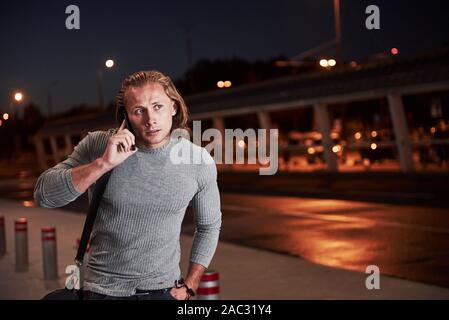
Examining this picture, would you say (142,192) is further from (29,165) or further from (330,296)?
(29,165)

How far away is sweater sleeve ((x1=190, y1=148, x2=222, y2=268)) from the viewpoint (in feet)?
10.2

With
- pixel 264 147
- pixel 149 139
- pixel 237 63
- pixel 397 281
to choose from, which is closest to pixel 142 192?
pixel 149 139

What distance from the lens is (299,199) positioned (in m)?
21.5

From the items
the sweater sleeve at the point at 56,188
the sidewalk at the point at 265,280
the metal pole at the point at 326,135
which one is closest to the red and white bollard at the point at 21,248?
the sidewalk at the point at 265,280

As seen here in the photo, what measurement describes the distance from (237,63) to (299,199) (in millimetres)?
61167

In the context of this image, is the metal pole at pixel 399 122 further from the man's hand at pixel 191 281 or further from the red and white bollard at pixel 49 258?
the man's hand at pixel 191 281

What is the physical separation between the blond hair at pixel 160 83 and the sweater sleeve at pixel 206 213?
174mm

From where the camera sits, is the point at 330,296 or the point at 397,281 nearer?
the point at 330,296

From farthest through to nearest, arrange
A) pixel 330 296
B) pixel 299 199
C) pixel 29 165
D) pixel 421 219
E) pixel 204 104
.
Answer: pixel 29 165 → pixel 204 104 → pixel 299 199 → pixel 421 219 → pixel 330 296

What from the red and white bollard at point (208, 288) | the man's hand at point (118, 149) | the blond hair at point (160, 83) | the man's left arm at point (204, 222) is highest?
the blond hair at point (160, 83)

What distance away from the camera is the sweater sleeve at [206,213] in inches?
122

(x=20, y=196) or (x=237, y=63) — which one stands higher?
(x=237, y=63)

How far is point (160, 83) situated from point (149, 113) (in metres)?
0.15

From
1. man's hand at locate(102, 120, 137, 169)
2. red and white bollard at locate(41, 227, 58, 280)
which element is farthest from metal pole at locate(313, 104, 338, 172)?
man's hand at locate(102, 120, 137, 169)
